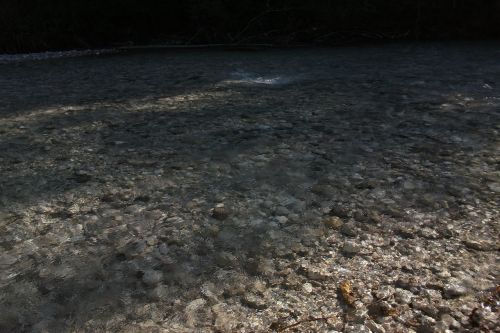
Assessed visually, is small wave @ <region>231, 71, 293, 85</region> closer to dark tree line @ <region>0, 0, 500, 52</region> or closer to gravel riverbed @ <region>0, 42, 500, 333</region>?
gravel riverbed @ <region>0, 42, 500, 333</region>

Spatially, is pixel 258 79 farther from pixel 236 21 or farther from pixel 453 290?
pixel 236 21

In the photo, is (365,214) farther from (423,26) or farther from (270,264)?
(423,26)

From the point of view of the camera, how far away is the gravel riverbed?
49.4 inches

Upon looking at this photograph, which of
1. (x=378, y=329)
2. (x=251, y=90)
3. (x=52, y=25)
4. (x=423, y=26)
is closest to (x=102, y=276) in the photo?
(x=378, y=329)

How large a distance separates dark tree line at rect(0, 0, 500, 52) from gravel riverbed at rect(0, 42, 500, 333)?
419cm

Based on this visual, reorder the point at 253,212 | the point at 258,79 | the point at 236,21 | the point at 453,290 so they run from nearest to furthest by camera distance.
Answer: the point at 453,290, the point at 253,212, the point at 258,79, the point at 236,21

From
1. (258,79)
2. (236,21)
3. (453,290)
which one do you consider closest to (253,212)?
(453,290)

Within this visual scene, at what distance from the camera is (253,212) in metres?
1.75

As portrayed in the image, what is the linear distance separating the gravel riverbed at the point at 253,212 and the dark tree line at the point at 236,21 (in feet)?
13.7

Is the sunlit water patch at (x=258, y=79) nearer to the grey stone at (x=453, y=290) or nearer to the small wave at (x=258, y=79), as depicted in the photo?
the small wave at (x=258, y=79)

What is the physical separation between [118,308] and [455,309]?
0.93 meters

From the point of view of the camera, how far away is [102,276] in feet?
4.58

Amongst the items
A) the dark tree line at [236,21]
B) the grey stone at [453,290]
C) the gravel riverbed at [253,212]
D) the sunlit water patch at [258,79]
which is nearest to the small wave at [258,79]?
the sunlit water patch at [258,79]

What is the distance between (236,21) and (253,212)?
21.2ft
